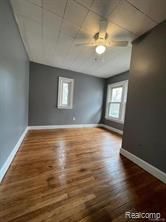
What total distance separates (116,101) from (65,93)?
7.25ft

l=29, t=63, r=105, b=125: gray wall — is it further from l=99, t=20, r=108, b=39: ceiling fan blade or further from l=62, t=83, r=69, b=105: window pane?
l=99, t=20, r=108, b=39: ceiling fan blade

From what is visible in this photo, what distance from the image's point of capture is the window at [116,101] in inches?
171

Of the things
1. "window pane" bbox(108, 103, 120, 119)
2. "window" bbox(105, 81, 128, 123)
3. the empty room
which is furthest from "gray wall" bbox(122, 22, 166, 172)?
"window pane" bbox(108, 103, 120, 119)

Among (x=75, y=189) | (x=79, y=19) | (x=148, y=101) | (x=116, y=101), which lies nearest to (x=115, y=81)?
(x=116, y=101)

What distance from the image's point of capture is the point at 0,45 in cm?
131

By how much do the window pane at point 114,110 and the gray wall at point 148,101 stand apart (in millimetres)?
2324

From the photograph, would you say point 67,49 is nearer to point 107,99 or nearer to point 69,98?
point 69,98

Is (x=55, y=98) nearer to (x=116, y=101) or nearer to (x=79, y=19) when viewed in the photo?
(x=116, y=101)

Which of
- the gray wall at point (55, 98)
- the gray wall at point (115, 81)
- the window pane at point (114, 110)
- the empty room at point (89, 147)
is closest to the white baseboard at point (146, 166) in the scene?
the empty room at point (89, 147)

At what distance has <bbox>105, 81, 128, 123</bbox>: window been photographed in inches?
171

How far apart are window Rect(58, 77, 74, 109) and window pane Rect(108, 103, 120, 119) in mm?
1825

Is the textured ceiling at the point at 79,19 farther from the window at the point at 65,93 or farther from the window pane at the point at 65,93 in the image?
the window pane at the point at 65,93

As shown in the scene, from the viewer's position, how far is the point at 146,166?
191cm

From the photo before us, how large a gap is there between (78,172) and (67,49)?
109 inches
